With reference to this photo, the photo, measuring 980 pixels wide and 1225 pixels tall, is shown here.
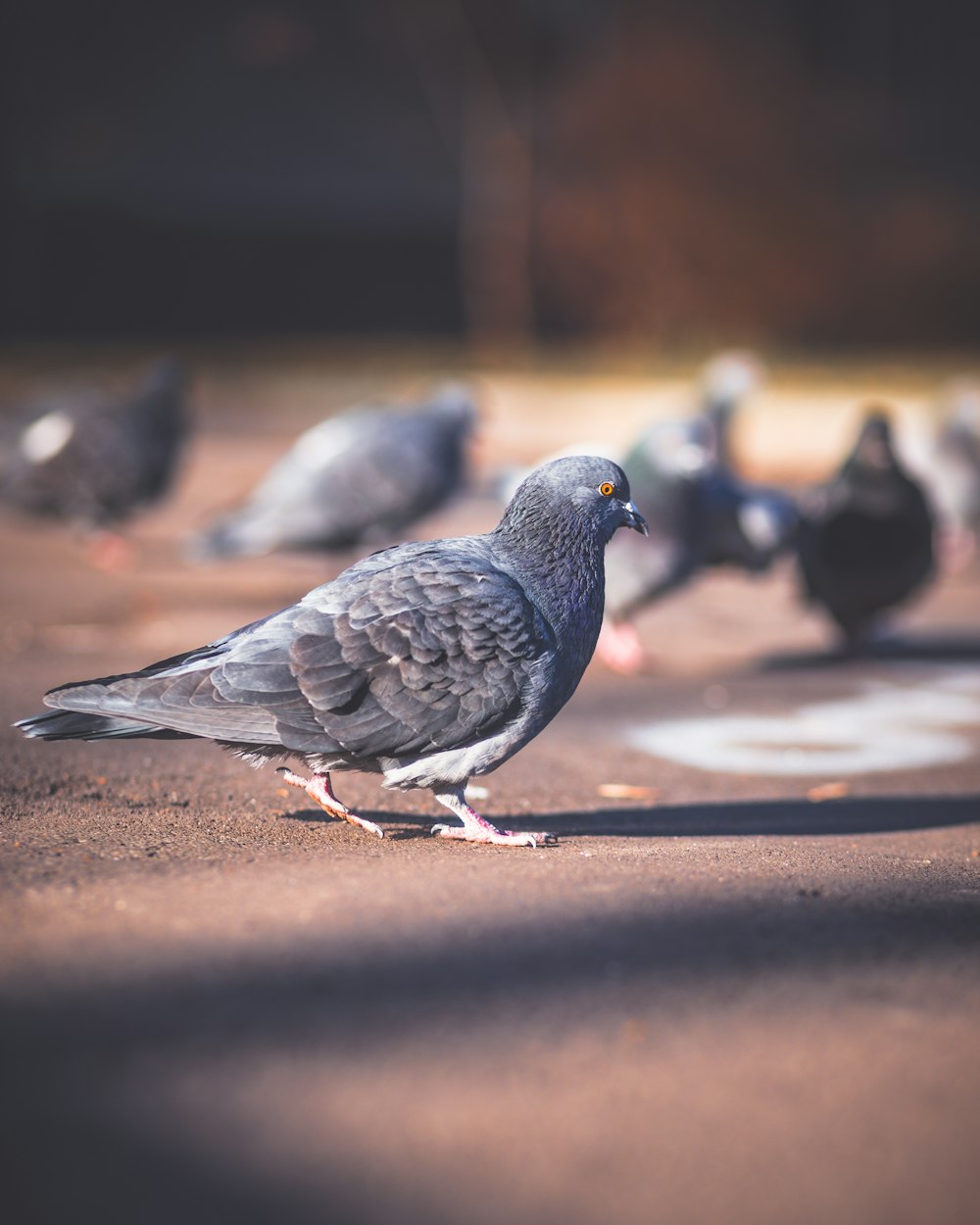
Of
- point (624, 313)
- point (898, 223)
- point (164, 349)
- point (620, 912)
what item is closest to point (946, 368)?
point (898, 223)

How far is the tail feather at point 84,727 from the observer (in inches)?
134

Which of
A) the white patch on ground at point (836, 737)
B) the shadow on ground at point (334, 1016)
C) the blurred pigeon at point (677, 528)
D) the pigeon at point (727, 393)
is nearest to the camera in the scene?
the shadow on ground at point (334, 1016)

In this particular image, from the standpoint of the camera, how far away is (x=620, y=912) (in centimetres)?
292

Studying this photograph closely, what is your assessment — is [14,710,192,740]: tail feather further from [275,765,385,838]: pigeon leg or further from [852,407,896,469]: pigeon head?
[852,407,896,469]: pigeon head

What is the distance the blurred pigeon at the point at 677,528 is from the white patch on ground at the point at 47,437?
371 cm

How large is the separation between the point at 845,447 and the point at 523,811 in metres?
10.8

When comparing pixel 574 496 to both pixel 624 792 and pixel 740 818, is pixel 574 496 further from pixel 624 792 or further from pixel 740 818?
pixel 624 792

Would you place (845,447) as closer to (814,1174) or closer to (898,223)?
(898,223)

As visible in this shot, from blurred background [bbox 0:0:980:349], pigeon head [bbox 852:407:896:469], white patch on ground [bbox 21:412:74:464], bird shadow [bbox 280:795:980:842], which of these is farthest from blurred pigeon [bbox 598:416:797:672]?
blurred background [bbox 0:0:980:349]

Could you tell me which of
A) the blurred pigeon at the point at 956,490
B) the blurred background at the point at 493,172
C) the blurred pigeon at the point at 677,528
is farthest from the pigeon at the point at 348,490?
the blurred background at the point at 493,172

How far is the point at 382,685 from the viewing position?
344 cm

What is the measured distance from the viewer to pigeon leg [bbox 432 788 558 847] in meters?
3.52

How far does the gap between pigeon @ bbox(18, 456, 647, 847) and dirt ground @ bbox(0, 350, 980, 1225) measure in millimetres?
235

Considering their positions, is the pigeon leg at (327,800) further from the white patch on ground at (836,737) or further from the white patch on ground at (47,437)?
the white patch on ground at (47,437)
